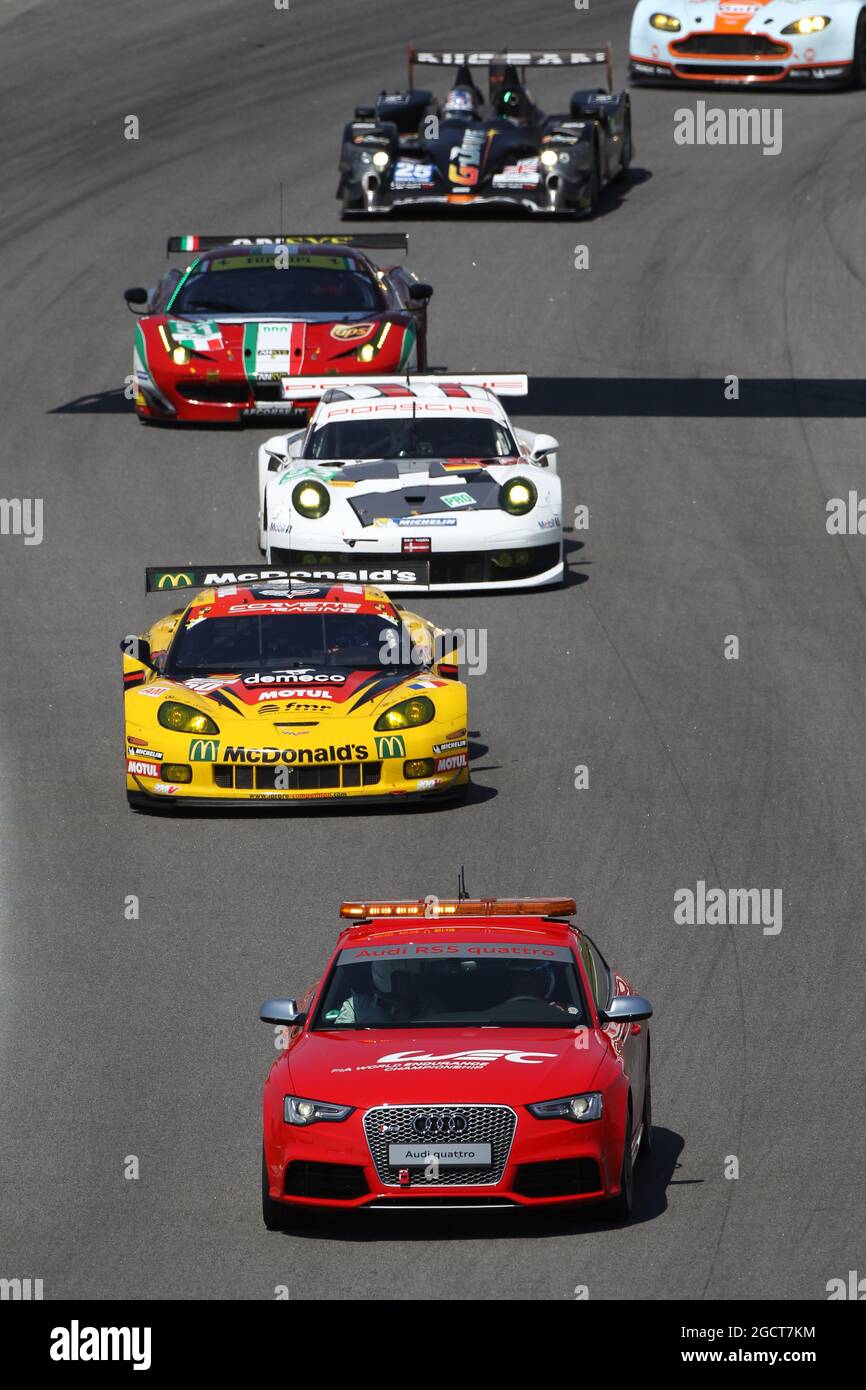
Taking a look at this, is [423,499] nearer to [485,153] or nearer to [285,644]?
[285,644]

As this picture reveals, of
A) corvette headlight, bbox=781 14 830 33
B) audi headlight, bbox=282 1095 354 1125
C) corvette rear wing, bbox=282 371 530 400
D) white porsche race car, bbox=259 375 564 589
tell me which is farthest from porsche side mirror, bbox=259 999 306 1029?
corvette headlight, bbox=781 14 830 33

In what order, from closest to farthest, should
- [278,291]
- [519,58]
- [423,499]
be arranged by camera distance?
[423,499]
[278,291]
[519,58]

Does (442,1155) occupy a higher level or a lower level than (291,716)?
higher

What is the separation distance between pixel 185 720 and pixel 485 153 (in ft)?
53.7

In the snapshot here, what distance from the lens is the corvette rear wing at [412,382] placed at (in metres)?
22.2

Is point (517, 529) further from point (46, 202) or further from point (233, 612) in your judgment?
point (46, 202)

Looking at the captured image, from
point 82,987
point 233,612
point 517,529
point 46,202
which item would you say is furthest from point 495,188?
point 82,987

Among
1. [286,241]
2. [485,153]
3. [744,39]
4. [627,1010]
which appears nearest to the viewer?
[627,1010]

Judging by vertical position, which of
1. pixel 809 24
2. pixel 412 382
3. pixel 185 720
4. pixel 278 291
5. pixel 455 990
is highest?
pixel 809 24

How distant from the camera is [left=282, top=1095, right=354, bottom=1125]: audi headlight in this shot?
32.2 feet

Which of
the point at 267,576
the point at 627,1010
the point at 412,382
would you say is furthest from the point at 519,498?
the point at 627,1010

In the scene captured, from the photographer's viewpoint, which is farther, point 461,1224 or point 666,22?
point 666,22

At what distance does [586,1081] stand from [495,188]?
73.4ft

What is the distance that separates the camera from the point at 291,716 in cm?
1590
